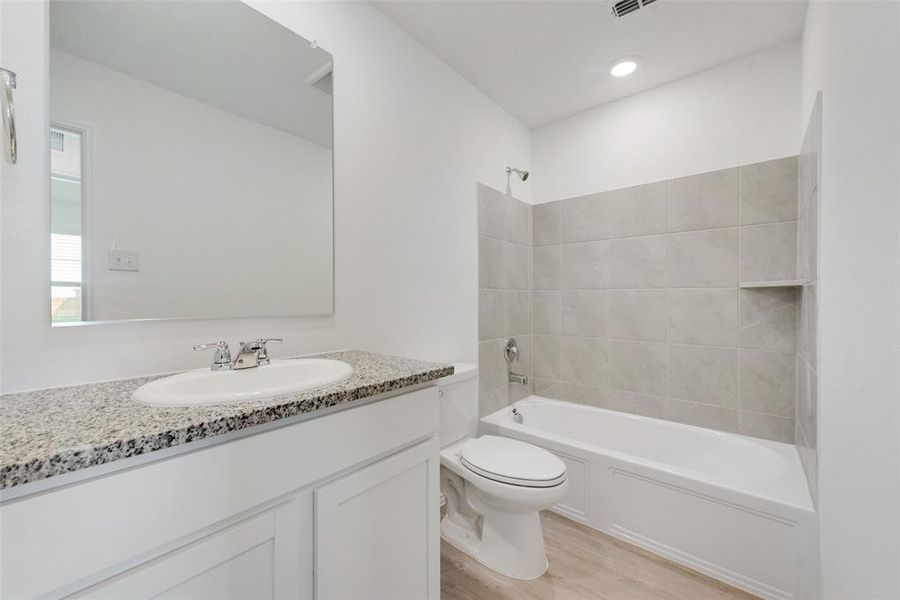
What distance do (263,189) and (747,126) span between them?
2443 mm

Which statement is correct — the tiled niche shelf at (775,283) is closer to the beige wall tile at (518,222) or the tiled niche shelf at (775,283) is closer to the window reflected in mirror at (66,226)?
the beige wall tile at (518,222)

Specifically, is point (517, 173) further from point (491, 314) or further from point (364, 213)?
point (364, 213)

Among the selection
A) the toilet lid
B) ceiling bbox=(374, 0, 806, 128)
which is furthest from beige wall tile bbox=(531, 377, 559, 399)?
ceiling bbox=(374, 0, 806, 128)

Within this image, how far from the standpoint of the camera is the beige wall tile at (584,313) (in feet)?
8.08

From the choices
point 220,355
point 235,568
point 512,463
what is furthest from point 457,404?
point 235,568

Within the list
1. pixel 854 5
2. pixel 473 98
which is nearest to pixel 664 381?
pixel 854 5

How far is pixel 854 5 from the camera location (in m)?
0.93

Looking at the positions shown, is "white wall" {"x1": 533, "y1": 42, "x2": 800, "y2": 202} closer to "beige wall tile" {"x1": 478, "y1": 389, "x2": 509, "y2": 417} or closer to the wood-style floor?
"beige wall tile" {"x1": 478, "y1": 389, "x2": 509, "y2": 417}

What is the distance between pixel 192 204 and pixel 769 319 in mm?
2640

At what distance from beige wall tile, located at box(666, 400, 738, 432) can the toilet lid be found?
1.04 m

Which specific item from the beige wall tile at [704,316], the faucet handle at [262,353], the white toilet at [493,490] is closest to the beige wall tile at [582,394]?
the beige wall tile at [704,316]

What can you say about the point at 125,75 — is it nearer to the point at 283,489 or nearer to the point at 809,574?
the point at 283,489

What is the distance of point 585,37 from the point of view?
1.82 m

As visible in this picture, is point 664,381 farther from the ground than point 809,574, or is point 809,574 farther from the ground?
point 664,381
